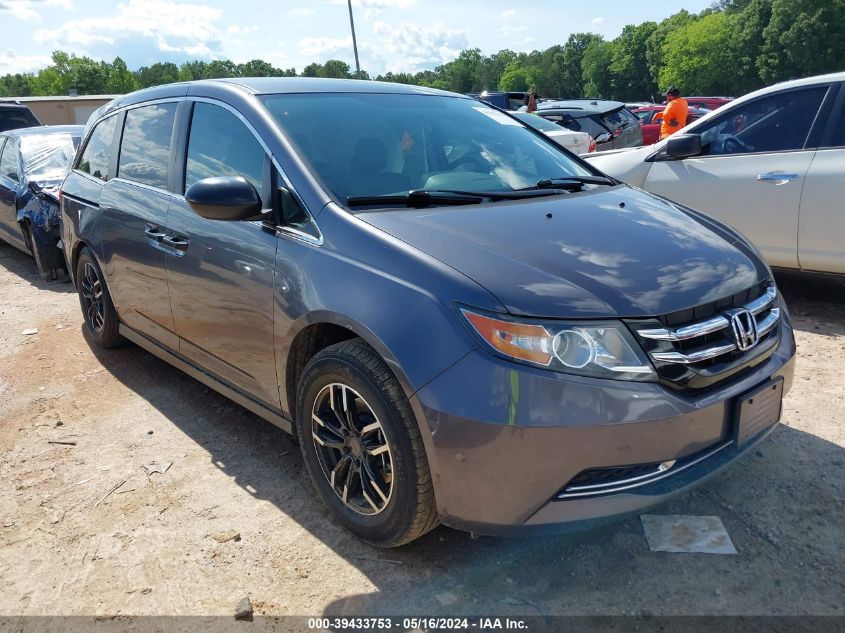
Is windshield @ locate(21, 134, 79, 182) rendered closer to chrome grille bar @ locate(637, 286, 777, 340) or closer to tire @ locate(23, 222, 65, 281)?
tire @ locate(23, 222, 65, 281)

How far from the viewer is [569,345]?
2.15 m

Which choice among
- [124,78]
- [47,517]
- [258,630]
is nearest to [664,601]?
[258,630]

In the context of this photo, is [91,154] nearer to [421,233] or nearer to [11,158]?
[421,233]

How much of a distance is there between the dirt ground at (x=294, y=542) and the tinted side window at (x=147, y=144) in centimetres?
135

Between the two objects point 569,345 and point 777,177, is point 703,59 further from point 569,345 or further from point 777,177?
point 569,345

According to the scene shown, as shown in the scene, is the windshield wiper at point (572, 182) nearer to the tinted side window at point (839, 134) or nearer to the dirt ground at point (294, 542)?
the dirt ground at point (294, 542)

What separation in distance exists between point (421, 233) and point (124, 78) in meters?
118

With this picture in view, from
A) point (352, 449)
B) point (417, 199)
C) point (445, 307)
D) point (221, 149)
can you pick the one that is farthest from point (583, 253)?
point (221, 149)

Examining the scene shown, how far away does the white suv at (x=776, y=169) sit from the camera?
4.78m

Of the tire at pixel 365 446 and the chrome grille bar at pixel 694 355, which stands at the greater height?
the chrome grille bar at pixel 694 355

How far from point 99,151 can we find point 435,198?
2888 millimetres

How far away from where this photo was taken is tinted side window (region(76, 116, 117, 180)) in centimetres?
447

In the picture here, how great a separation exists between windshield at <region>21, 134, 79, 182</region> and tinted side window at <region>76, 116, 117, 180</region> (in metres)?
3.51

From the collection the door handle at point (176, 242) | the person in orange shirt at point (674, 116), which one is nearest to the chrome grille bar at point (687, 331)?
the door handle at point (176, 242)
